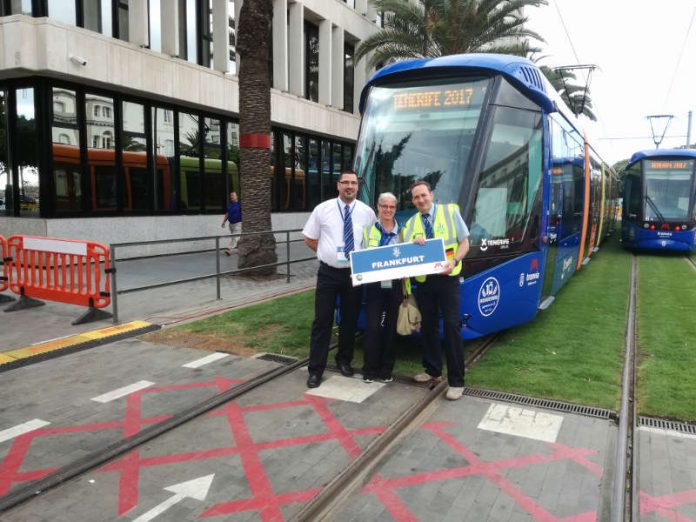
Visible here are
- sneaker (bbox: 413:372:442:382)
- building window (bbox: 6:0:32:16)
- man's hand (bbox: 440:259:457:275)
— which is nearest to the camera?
man's hand (bbox: 440:259:457:275)

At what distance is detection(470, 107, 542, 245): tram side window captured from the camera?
5.99 meters

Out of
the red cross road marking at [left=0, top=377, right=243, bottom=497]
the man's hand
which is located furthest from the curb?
the man's hand

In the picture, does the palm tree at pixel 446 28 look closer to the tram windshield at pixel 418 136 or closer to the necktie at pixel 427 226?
the tram windshield at pixel 418 136

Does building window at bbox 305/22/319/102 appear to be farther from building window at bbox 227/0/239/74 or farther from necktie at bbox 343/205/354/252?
necktie at bbox 343/205/354/252

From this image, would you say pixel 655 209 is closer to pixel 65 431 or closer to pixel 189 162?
pixel 189 162

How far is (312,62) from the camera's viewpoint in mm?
23047

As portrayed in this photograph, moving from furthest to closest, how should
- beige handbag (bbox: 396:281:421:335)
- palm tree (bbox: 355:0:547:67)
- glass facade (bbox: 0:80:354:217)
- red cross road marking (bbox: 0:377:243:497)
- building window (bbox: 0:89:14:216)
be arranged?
1. palm tree (bbox: 355:0:547:67)
2. building window (bbox: 0:89:14:216)
3. glass facade (bbox: 0:80:354:217)
4. beige handbag (bbox: 396:281:421:335)
5. red cross road marking (bbox: 0:377:243:497)

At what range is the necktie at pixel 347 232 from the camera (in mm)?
5316

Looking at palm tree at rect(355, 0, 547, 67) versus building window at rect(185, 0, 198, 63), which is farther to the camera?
palm tree at rect(355, 0, 547, 67)

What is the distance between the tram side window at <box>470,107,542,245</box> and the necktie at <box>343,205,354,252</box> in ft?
4.39

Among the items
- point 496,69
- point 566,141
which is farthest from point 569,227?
point 496,69

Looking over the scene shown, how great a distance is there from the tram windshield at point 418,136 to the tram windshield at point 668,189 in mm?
13697

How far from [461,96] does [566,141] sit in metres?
3.14

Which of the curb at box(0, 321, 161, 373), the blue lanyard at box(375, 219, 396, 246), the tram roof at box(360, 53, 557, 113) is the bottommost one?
the curb at box(0, 321, 161, 373)
